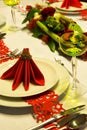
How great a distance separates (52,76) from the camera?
0.95 meters

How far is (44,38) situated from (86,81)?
0.41m

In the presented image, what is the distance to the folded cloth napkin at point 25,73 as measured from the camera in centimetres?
92

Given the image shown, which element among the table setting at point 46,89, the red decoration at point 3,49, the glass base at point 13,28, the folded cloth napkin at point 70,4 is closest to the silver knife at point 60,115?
the table setting at point 46,89

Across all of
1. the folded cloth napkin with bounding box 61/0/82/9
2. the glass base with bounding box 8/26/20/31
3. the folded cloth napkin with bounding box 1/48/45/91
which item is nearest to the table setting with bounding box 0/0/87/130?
the folded cloth napkin with bounding box 1/48/45/91

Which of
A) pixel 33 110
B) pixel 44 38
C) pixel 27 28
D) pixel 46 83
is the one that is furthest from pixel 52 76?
pixel 27 28

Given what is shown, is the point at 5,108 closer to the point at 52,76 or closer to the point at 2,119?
the point at 2,119

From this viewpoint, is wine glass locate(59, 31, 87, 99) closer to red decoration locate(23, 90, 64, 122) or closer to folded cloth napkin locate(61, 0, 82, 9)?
red decoration locate(23, 90, 64, 122)

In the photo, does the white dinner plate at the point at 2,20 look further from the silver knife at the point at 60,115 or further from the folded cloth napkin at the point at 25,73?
the silver knife at the point at 60,115

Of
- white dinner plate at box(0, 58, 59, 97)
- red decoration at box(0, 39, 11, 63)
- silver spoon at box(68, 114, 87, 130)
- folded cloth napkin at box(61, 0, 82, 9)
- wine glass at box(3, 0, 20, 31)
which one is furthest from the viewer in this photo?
folded cloth napkin at box(61, 0, 82, 9)

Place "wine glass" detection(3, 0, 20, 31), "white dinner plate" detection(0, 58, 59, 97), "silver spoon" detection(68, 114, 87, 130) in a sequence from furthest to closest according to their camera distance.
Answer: "wine glass" detection(3, 0, 20, 31) < "white dinner plate" detection(0, 58, 59, 97) < "silver spoon" detection(68, 114, 87, 130)

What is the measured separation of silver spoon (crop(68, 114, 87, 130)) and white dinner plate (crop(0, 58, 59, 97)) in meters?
0.15

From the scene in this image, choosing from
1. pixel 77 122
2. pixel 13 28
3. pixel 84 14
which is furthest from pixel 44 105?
pixel 84 14

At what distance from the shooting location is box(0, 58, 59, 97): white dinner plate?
2.86 ft

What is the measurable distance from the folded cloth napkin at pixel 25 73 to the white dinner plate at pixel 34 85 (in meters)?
0.02
